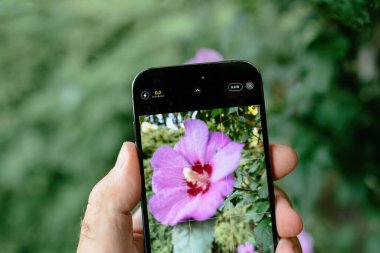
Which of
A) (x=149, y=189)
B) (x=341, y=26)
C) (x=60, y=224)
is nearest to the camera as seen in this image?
(x=149, y=189)

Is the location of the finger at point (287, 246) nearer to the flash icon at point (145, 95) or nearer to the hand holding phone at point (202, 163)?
the hand holding phone at point (202, 163)

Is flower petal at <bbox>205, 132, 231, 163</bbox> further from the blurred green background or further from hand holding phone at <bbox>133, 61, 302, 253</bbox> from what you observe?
the blurred green background

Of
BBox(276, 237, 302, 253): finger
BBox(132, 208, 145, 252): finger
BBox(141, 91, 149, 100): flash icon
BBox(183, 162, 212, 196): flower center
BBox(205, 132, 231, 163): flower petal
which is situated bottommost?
BBox(276, 237, 302, 253): finger

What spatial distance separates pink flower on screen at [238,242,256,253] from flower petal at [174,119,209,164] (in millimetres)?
95

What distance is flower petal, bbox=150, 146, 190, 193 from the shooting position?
68 centimetres

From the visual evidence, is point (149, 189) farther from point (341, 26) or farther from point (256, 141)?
point (341, 26)

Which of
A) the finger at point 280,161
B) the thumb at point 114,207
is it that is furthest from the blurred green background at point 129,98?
the thumb at point 114,207

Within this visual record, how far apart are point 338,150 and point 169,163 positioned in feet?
1.28

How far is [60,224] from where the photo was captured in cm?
110

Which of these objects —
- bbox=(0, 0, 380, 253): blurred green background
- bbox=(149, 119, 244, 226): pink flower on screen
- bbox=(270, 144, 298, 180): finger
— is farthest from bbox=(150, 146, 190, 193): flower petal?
bbox=(0, 0, 380, 253): blurred green background

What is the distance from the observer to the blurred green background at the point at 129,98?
0.95 meters

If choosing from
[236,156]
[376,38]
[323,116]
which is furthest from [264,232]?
[376,38]

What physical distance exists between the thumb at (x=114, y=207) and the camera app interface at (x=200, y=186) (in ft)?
0.06

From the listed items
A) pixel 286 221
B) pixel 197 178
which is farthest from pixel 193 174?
pixel 286 221
